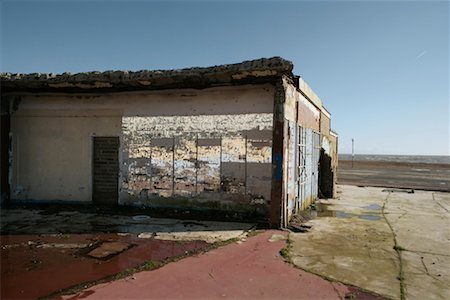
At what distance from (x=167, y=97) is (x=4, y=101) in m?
5.50

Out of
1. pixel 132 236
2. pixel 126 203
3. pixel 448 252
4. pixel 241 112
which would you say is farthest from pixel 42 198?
pixel 448 252

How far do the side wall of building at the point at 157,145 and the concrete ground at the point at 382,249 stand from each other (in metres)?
2.07

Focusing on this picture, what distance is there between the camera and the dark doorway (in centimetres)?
995

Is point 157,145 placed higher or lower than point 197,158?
higher

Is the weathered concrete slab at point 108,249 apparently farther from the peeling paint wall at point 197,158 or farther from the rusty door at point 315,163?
the rusty door at point 315,163

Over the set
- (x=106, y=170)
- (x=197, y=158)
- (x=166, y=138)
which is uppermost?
(x=166, y=138)

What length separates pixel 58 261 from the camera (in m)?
5.25

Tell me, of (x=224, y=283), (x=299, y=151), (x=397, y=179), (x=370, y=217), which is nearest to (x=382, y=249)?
(x=370, y=217)

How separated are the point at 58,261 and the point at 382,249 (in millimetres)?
5702

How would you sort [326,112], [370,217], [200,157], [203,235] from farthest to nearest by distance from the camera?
1. [326,112]
2. [370,217]
3. [200,157]
4. [203,235]

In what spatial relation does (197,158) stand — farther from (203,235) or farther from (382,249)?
(382,249)

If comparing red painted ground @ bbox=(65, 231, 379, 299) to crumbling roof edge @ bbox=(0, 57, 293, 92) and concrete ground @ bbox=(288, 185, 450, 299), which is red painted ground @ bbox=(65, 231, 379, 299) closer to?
concrete ground @ bbox=(288, 185, 450, 299)

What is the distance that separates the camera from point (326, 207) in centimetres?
1076

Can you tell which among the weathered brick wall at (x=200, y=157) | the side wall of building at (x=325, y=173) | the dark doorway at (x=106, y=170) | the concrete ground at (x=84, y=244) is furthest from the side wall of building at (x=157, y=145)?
the side wall of building at (x=325, y=173)
